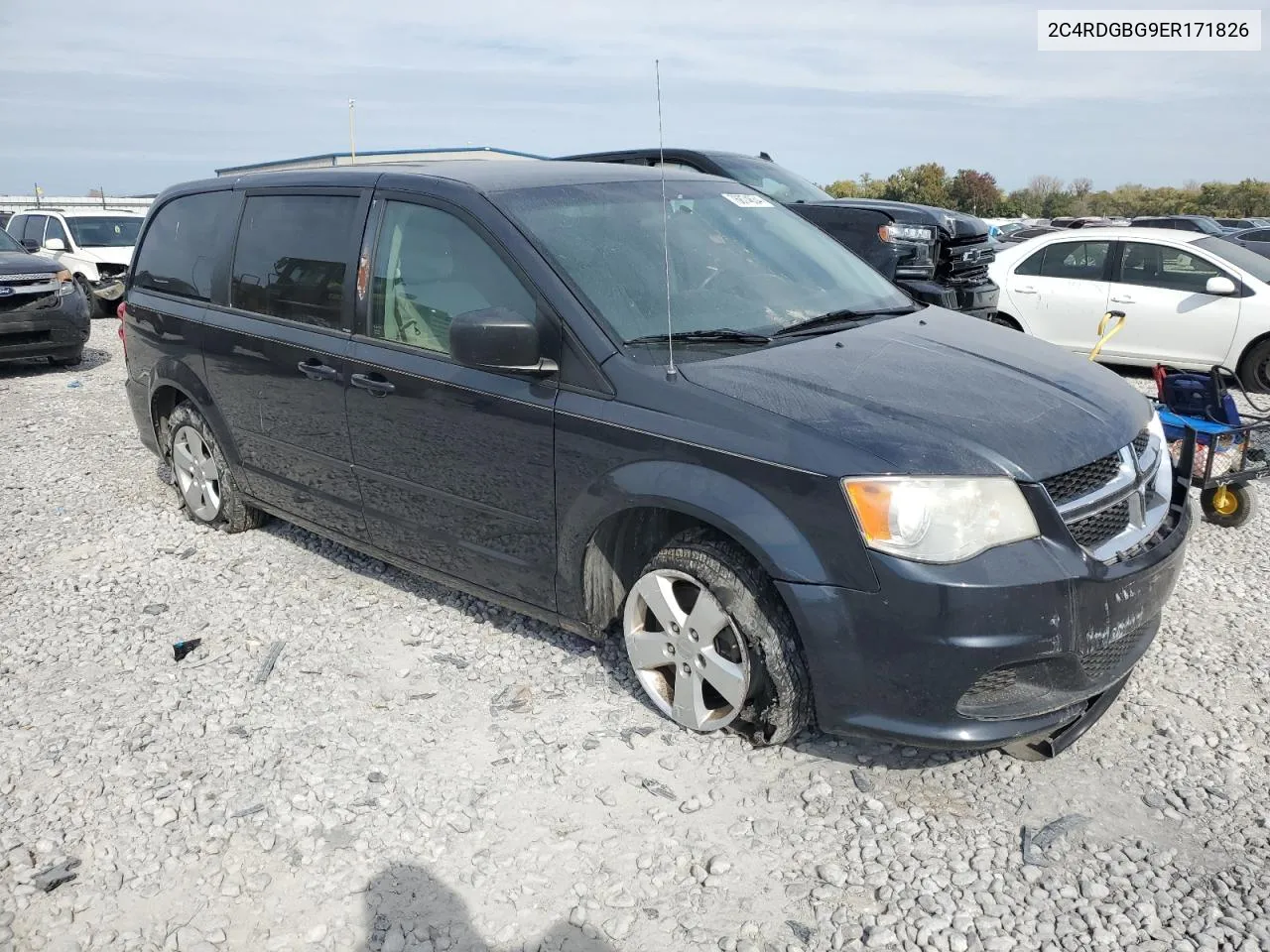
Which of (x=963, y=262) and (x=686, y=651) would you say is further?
(x=963, y=262)

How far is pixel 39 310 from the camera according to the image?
10.3 meters

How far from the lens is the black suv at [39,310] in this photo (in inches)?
399

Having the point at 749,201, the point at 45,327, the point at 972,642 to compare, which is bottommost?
the point at 972,642

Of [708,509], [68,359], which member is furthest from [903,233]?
[68,359]

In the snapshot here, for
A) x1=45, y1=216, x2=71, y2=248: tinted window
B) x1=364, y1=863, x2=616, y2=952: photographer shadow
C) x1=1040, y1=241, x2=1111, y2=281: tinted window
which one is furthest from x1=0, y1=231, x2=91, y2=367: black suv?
x1=1040, y1=241, x2=1111, y2=281: tinted window

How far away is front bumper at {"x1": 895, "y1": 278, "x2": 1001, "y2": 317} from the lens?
300 inches

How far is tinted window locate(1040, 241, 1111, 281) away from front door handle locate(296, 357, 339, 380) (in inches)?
312

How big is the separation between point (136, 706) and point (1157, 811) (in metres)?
3.43

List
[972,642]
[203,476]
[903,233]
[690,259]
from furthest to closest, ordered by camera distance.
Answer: [903,233] < [203,476] < [690,259] < [972,642]

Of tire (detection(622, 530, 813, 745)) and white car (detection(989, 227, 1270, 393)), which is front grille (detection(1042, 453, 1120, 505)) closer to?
tire (detection(622, 530, 813, 745))

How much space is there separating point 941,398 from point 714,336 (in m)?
0.80

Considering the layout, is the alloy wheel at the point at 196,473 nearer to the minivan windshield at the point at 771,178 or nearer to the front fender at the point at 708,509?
the front fender at the point at 708,509

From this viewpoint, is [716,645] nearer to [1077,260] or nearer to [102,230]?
[1077,260]

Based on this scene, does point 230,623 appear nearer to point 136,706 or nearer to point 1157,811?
point 136,706
